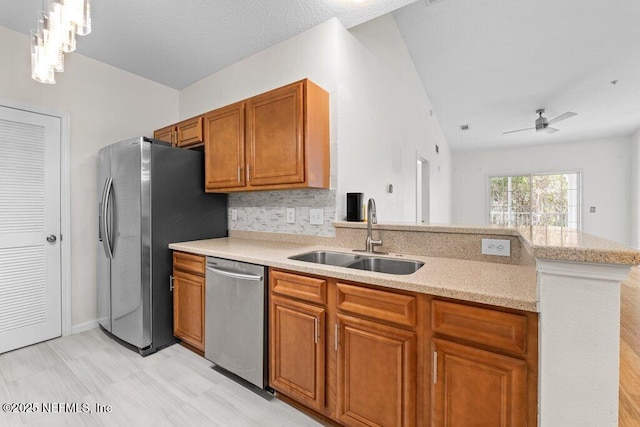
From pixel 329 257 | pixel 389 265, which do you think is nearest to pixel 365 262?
pixel 389 265

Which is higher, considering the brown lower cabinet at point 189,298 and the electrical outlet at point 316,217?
the electrical outlet at point 316,217

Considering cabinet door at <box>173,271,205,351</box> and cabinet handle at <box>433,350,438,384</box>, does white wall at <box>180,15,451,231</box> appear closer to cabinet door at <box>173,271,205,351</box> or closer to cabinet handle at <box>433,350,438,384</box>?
cabinet door at <box>173,271,205,351</box>

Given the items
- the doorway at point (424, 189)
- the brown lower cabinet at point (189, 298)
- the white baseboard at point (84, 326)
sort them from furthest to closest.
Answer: the doorway at point (424, 189), the white baseboard at point (84, 326), the brown lower cabinet at point (189, 298)

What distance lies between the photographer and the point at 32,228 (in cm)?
245

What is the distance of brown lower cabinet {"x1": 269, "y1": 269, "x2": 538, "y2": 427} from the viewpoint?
105 centimetres

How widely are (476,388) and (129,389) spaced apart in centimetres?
206

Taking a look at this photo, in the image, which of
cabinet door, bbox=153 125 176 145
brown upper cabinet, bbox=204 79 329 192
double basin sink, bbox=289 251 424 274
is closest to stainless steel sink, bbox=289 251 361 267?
double basin sink, bbox=289 251 424 274

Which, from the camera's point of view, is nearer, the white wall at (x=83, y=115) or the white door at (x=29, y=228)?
the white door at (x=29, y=228)

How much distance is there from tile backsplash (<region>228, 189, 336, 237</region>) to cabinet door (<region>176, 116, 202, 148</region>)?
2.13 feet

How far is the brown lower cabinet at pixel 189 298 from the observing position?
2.18 meters

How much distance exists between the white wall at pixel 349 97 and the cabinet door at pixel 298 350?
89 cm

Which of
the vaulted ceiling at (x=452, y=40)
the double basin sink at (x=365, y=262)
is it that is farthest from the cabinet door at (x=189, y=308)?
the vaulted ceiling at (x=452, y=40)

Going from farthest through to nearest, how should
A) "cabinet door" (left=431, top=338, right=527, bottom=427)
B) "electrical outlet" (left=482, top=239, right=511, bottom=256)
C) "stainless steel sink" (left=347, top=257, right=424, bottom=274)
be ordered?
"stainless steel sink" (left=347, top=257, right=424, bottom=274)
"electrical outlet" (left=482, top=239, right=511, bottom=256)
"cabinet door" (left=431, top=338, right=527, bottom=427)

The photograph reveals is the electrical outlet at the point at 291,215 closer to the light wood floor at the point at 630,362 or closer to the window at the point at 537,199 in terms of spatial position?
the light wood floor at the point at 630,362
